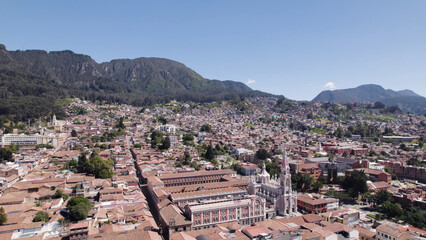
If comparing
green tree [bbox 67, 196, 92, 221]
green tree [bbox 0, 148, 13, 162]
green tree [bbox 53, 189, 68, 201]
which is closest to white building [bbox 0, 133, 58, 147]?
green tree [bbox 0, 148, 13, 162]

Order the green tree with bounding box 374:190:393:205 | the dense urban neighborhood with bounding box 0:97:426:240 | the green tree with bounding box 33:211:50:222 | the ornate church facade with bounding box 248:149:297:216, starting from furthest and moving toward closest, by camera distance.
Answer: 1. the green tree with bounding box 374:190:393:205
2. the ornate church facade with bounding box 248:149:297:216
3. the green tree with bounding box 33:211:50:222
4. the dense urban neighborhood with bounding box 0:97:426:240

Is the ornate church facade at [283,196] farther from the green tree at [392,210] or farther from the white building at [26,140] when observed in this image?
the white building at [26,140]

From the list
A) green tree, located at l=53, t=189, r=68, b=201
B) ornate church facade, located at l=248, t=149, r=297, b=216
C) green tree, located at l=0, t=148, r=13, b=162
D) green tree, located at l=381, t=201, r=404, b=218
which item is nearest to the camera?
green tree, located at l=381, t=201, r=404, b=218

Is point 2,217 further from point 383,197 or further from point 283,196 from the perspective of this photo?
point 383,197

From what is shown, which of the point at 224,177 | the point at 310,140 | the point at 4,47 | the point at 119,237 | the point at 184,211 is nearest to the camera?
the point at 119,237

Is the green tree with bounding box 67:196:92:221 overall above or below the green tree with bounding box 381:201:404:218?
above

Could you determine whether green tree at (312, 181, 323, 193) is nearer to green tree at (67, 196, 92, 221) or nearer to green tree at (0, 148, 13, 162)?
green tree at (67, 196, 92, 221)

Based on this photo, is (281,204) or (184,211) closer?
(184,211)

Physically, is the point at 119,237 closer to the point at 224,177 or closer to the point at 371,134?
the point at 224,177

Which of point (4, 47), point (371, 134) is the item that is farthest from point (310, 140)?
point (4, 47)

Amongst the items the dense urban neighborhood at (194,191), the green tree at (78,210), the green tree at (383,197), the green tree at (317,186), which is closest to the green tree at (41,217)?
the dense urban neighborhood at (194,191)

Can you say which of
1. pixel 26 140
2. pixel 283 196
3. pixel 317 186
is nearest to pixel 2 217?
pixel 283 196
